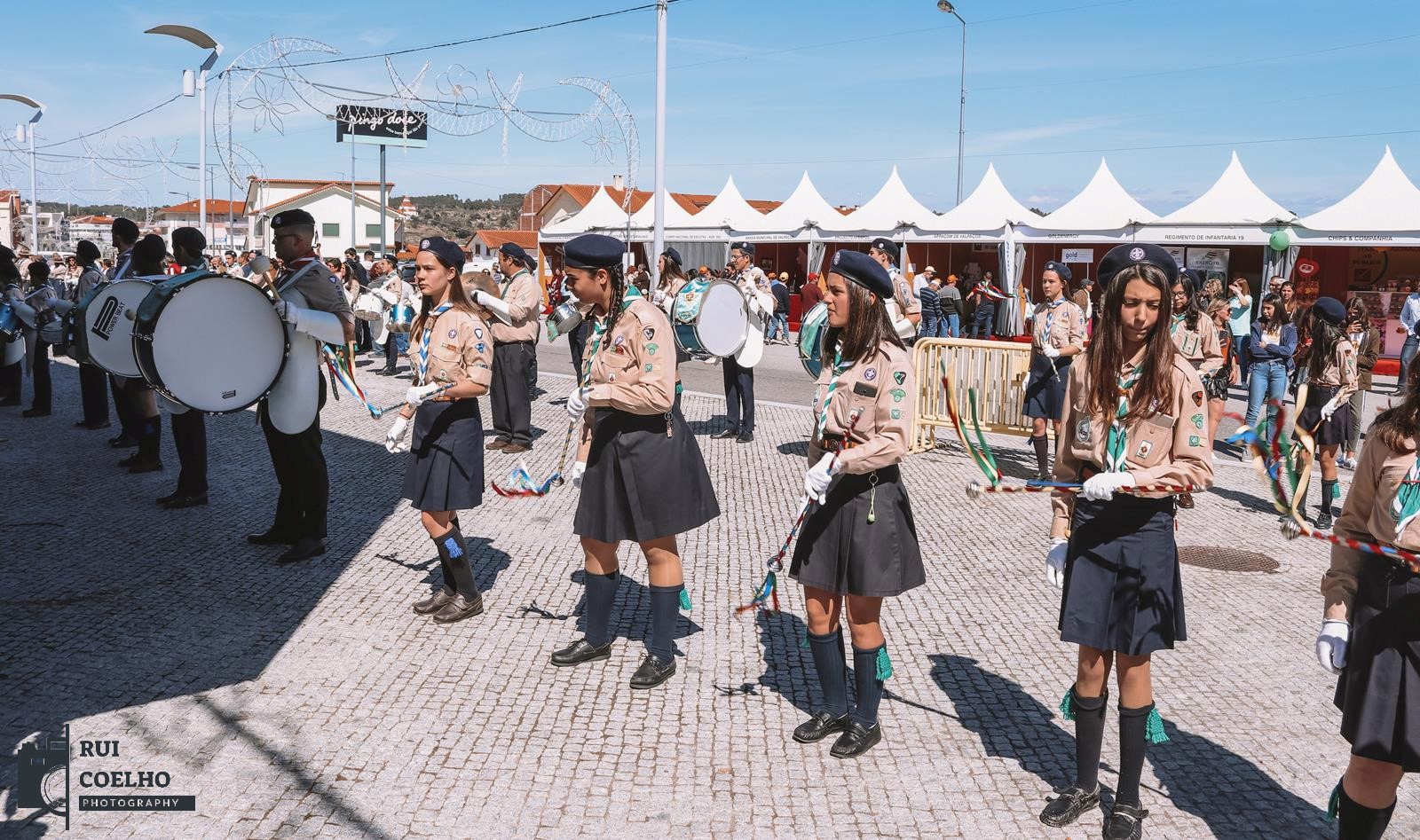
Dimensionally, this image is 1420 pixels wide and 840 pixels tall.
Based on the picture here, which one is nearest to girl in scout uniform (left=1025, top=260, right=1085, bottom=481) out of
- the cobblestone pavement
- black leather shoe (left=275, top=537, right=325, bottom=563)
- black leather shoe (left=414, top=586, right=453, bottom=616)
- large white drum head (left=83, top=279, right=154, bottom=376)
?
the cobblestone pavement

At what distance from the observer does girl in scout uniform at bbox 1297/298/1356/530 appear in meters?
8.22

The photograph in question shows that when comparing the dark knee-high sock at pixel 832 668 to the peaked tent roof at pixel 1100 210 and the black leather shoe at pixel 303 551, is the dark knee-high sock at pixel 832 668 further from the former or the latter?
the peaked tent roof at pixel 1100 210

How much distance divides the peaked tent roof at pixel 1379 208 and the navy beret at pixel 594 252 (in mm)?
18509

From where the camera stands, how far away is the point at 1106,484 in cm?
347

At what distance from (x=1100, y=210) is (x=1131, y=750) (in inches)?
791

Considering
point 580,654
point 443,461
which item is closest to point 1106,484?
point 580,654

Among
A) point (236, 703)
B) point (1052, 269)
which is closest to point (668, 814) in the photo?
point (236, 703)

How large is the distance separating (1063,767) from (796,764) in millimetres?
1030

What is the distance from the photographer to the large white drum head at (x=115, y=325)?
632cm

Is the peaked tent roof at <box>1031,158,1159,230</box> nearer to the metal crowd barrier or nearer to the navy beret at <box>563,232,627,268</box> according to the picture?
the metal crowd barrier

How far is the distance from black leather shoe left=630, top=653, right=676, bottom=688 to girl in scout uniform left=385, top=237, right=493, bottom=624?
126cm

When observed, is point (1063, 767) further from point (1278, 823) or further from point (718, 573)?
point (718, 573)

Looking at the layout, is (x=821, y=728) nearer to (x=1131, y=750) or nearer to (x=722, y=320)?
(x=1131, y=750)

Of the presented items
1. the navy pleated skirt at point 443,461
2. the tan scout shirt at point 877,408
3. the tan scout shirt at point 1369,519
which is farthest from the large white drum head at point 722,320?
the tan scout shirt at point 1369,519
